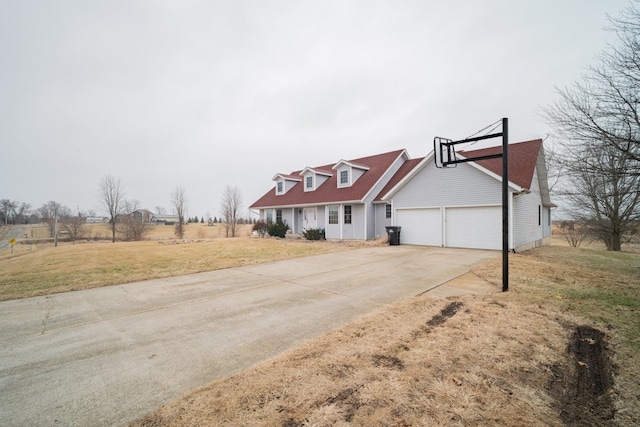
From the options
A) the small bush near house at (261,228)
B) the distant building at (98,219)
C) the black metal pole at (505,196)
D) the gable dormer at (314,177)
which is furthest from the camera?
the distant building at (98,219)

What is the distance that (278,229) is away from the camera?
23.5 m

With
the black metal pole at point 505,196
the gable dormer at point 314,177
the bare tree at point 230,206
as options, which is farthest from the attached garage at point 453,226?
the bare tree at point 230,206

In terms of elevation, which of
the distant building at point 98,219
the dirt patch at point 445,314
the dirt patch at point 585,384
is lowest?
the dirt patch at point 445,314

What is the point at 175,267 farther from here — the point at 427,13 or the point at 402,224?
the point at 427,13

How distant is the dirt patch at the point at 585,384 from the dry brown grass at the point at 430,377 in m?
0.02

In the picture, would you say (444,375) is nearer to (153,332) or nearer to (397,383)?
(397,383)

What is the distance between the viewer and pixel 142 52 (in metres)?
15.0

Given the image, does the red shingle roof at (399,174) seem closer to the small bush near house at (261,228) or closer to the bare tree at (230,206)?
the small bush near house at (261,228)

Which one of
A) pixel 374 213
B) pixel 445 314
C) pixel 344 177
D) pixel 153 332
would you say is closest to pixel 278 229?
pixel 344 177

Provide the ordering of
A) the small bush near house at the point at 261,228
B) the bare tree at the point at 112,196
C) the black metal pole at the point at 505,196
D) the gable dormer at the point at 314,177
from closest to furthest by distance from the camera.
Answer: the black metal pole at the point at 505,196, the gable dormer at the point at 314,177, the small bush near house at the point at 261,228, the bare tree at the point at 112,196

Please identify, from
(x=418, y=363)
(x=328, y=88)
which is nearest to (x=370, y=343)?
(x=418, y=363)

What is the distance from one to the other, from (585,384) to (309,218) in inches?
812

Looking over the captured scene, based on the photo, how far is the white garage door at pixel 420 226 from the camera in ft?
49.8

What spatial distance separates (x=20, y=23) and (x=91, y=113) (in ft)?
29.9
